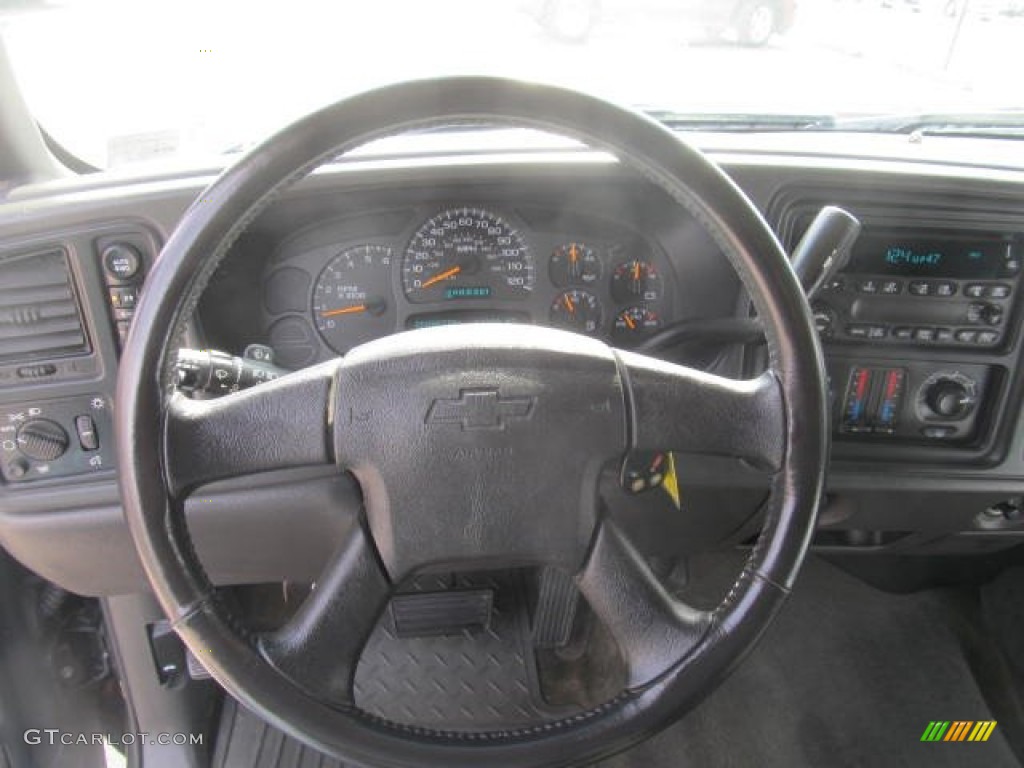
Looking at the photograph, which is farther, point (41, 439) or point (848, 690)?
point (848, 690)

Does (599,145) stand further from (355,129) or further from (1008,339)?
(1008,339)

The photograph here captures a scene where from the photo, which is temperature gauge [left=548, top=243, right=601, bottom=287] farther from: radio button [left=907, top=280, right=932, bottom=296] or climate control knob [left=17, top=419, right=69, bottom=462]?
climate control knob [left=17, top=419, right=69, bottom=462]

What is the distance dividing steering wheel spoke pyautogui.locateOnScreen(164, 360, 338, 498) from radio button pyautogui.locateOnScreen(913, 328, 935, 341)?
119cm

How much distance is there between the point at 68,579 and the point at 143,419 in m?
1.00

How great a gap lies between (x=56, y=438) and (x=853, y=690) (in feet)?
6.75

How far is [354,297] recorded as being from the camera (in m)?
1.64

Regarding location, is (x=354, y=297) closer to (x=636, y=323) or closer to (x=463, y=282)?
(x=463, y=282)

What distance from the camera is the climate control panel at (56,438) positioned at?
60.3 inches

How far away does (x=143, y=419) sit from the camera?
0.92 meters

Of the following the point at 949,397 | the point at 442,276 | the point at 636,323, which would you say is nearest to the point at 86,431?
the point at 442,276
